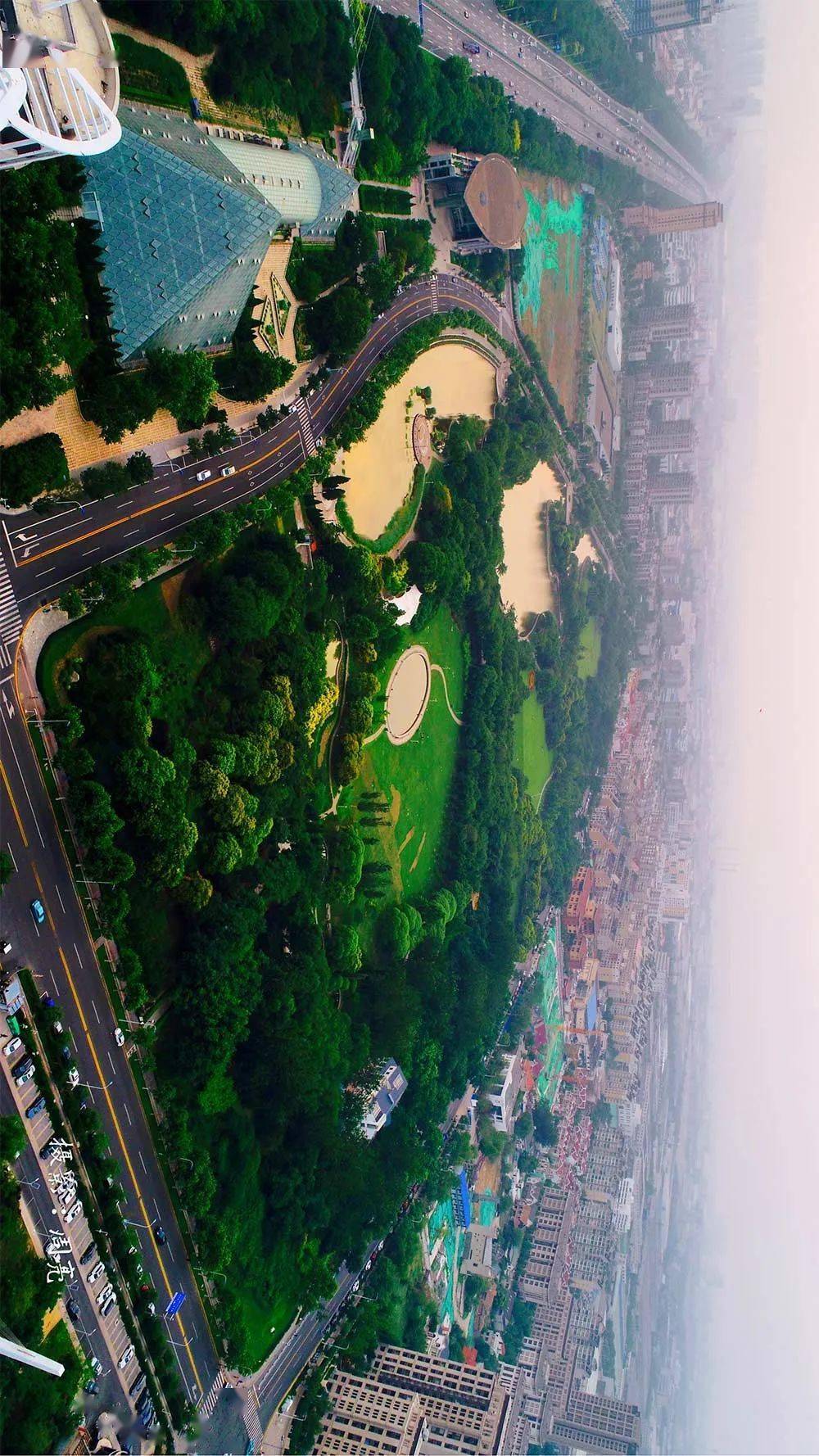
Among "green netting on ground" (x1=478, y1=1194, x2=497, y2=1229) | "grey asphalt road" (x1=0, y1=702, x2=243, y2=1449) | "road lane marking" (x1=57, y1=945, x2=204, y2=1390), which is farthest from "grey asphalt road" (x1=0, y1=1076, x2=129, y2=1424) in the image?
"green netting on ground" (x1=478, y1=1194, x2=497, y2=1229)

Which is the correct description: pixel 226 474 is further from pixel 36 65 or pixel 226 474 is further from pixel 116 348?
pixel 36 65

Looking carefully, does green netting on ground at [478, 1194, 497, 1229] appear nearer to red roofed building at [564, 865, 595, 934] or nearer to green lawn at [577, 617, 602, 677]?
red roofed building at [564, 865, 595, 934]

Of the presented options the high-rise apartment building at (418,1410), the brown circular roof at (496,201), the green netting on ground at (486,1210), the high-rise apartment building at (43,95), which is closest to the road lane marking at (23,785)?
the high-rise apartment building at (43,95)

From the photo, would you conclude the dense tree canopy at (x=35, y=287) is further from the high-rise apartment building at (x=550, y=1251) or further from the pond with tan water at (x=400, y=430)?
the high-rise apartment building at (x=550, y=1251)

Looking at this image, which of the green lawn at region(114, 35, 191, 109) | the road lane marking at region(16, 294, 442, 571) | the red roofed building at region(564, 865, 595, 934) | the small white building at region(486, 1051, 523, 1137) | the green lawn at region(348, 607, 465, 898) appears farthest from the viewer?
the red roofed building at region(564, 865, 595, 934)

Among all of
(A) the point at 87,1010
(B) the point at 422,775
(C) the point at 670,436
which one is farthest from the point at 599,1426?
(C) the point at 670,436
